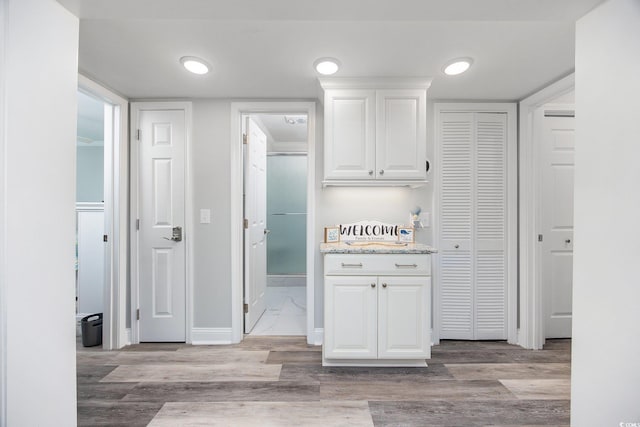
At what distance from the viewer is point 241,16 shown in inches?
52.6

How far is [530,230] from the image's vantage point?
2.58 m

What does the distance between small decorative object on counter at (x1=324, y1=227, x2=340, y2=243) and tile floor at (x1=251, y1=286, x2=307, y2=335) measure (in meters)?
1.02

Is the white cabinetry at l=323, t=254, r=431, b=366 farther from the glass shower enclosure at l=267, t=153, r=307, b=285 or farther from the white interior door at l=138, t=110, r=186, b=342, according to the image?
the glass shower enclosure at l=267, t=153, r=307, b=285

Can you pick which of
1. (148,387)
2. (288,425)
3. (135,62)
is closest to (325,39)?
(135,62)

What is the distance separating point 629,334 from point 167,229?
118 inches

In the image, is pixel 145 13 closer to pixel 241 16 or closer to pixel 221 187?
pixel 241 16

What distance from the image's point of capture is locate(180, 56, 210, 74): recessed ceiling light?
6.77 feet

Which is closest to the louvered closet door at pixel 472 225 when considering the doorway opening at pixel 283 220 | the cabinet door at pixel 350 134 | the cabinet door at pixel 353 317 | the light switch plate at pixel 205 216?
the cabinet door at pixel 350 134

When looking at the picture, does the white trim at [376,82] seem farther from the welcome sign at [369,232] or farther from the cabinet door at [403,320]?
the cabinet door at [403,320]

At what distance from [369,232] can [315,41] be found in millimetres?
1493

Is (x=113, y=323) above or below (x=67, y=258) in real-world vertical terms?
below

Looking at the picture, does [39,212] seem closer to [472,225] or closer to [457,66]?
[457,66]

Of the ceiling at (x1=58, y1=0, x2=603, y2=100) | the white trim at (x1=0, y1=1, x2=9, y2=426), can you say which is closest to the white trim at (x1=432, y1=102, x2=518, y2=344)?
the ceiling at (x1=58, y1=0, x2=603, y2=100)

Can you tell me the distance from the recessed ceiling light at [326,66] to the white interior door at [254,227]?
3.31 ft
